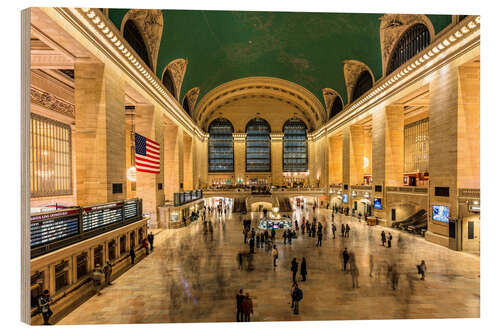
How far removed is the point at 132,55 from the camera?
1312cm

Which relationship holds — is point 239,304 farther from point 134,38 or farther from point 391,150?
point 391,150

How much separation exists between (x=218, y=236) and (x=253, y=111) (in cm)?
3220

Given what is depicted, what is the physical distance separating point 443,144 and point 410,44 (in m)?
7.88

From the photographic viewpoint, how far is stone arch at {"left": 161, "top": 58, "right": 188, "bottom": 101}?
813 inches

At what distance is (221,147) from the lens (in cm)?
4572

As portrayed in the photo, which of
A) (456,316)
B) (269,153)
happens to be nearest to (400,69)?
(456,316)

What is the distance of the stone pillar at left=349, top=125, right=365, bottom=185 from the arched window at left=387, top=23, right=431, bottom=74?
27.7 ft

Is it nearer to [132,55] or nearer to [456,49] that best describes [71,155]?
[132,55]

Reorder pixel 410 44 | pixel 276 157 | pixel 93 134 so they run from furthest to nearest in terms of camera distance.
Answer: pixel 276 157 → pixel 410 44 → pixel 93 134

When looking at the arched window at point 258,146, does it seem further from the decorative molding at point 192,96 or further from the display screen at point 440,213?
the display screen at point 440,213

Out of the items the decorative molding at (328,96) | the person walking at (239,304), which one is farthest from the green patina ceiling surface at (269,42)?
the person walking at (239,304)

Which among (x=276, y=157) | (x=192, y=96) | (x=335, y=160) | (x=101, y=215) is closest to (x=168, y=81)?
(x=192, y=96)

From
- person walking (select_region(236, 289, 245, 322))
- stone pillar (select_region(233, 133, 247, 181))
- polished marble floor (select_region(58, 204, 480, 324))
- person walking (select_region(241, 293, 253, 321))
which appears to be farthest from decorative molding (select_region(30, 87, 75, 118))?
stone pillar (select_region(233, 133, 247, 181))

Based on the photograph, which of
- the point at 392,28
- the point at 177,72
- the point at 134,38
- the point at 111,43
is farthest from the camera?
the point at 177,72
